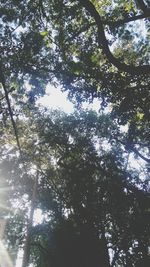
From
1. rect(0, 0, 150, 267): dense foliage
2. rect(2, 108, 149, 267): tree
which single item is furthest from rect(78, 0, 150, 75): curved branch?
rect(2, 108, 149, 267): tree

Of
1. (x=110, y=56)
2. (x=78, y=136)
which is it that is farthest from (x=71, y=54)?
(x=78, y=136)

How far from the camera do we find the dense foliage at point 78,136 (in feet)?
45.5

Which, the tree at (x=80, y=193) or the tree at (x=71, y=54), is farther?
the tree at (x=80, y=193)

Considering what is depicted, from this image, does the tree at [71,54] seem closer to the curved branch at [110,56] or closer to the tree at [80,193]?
the curved branch at [110,56]

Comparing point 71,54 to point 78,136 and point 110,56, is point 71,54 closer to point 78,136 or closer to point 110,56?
point 110,56

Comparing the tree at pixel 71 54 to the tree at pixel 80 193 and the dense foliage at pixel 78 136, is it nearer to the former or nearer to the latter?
the dense foliage at pixel 78 136

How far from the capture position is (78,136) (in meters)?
26.0

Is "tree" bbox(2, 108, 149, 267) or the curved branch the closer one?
the curved branch

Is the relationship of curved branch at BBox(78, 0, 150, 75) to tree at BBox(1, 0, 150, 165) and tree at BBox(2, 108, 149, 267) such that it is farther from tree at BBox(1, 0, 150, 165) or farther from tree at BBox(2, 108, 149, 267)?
tree at BBox(2, 108, 149, 267)

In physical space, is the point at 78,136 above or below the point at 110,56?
above

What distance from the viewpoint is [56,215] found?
98.9ft

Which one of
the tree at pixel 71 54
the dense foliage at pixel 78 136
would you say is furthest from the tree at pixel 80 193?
the tree at pixel 71 54

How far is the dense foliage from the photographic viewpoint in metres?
13.9

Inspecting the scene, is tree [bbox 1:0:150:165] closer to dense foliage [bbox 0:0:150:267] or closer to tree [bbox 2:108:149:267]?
dense foliage [bbox 0:0:150:267]
